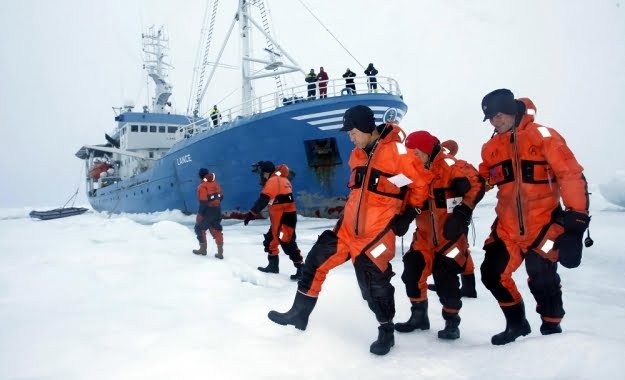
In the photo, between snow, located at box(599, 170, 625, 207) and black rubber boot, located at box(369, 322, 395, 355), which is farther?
snow, located at box(599, 170, 625, 207)

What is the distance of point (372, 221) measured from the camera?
8.25 ft

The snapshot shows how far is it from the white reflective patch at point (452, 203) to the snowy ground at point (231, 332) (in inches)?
38.8

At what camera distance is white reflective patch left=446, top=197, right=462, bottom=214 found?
114 inches

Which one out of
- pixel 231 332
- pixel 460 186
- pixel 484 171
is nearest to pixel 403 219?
pixel 460 186

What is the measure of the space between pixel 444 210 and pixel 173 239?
5.74 meters

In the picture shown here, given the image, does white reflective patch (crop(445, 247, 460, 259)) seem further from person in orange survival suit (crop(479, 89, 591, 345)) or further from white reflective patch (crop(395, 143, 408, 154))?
white reflective patch (crop(395, 143, 408, 154))

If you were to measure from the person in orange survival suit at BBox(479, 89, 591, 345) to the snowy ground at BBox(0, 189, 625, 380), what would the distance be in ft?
1.21

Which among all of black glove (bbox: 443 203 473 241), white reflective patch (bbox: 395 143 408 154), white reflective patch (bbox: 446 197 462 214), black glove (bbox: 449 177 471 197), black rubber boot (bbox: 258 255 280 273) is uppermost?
white reflective patch (bbox: 395 143 408 154)

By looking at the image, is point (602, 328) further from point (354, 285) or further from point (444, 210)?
point (354, 285)

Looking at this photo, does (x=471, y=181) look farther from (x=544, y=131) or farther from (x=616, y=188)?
(x=616, y=188)

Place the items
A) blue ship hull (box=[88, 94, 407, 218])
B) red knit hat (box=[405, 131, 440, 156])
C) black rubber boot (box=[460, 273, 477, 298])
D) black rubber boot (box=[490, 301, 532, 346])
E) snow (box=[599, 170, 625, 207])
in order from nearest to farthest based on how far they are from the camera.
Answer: black rubber boot (box=[490, 301, 532, 346])
red knit hat (box=[405, 131, 440, 156])
black rubber boot (box=[460, 273, 477, 298])
blue ship hull (box=[88, 94, 407, 218])
snow (box=[599, 170, 625, 207])

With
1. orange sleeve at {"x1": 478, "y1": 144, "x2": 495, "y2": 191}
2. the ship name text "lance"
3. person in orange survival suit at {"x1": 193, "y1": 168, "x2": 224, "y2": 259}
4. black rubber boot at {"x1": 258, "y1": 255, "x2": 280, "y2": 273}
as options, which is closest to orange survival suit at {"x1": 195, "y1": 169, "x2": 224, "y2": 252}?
person in orange survival suit at {"x1": 193, "y1": 168, "x2": 224, "y2": 259}

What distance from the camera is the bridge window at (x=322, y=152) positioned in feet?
38.5

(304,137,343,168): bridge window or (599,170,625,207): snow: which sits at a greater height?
(304,137,343,168): bridge window
